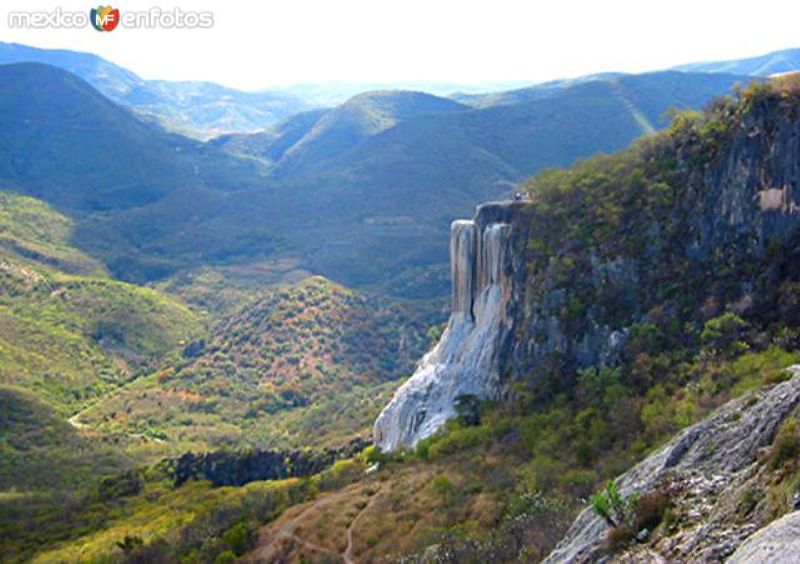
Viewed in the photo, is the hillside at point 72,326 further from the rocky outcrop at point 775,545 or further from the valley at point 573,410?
the rocky outcrop at point 775,545

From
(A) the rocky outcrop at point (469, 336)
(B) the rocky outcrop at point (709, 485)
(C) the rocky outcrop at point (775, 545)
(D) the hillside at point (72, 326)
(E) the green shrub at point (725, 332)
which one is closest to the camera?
(C) the rocky outcrop at point (775, 545)

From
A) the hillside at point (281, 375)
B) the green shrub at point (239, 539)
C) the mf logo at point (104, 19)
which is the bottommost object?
the hillside at point (281, 375)

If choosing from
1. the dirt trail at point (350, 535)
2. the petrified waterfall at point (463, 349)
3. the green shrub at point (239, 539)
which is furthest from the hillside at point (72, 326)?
the dirt trail at point (350, 535)

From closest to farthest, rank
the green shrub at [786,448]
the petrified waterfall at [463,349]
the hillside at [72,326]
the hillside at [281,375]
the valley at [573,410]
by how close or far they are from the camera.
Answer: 1. the green shrub at [786,448]
2. the valley at [573,410]
3. the petrified waterfall at [463,349]
4. the hillside at [281,375]
5. the hillside at [72,326]

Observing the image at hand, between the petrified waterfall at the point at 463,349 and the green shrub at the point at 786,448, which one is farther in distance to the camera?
the petrified waterfall at the point at 463,349

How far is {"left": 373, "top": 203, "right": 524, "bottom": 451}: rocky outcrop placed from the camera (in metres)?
46.5

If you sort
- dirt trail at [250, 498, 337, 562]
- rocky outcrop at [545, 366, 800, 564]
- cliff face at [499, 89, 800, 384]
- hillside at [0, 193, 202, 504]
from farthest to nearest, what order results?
hillside at [0, 193, 202, 504] < dirt trail at [250, 498, 337, 562] < cliff face at [499, 89, 800, 384] < rocky outcrop at [545, 366, 800, 564]

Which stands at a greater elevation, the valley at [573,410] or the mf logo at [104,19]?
the mf logo at [104,19]

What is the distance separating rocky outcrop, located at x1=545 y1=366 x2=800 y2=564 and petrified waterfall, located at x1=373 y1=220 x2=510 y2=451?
29.6m

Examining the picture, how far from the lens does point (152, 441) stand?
99562 millimetres

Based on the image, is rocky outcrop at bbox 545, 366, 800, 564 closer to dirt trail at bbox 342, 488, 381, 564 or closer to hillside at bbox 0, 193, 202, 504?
dirt trail at bbox 342, 488, 381, 564

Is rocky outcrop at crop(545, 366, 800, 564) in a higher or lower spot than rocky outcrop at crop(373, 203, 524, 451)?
higher

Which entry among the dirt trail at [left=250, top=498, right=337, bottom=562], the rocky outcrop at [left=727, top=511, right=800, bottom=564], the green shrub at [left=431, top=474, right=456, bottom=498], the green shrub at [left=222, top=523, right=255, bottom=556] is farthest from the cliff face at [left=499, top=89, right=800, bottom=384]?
the rocky outcrop at [left=727, top=511, right=800, bottom=564]

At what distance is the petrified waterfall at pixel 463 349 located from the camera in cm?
4675
